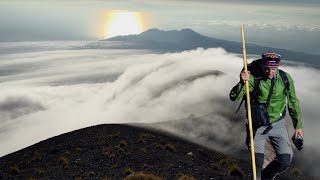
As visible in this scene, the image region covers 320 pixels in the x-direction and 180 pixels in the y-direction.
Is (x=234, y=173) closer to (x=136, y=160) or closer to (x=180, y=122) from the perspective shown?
(x=136, y=160)

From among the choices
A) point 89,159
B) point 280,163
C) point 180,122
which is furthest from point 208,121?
point 280,163

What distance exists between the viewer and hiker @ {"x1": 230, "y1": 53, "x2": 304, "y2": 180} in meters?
8.78

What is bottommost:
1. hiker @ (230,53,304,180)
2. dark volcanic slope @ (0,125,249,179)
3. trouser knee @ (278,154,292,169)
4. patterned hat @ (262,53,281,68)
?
dark volcanic slope @ (0,125,249,179)

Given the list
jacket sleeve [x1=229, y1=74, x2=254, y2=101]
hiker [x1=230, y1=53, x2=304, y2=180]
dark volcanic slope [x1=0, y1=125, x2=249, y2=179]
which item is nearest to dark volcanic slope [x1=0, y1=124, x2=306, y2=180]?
dark volcanic slope [x1=0, y1=125, x2=249, y2=179]

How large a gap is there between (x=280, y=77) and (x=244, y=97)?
3.33ft

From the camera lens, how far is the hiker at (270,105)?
346 inches

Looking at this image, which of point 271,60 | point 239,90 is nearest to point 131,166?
point 239,90

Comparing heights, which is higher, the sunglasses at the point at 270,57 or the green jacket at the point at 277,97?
the sunglasses at the point at 270,57

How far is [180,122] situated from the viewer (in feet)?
399

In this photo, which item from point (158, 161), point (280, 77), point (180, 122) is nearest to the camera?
point (280, 77)

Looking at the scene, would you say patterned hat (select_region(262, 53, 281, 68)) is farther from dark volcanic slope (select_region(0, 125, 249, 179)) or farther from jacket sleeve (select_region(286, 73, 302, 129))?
dark volcanic slope (select_region(0, 125, 249, 179))

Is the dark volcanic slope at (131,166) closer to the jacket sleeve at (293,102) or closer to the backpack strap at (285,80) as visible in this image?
the jacket sleeve at (293,102)

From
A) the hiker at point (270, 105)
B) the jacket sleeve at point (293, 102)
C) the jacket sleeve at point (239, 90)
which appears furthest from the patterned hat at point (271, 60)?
the jacket sleeve at point (293, 102)

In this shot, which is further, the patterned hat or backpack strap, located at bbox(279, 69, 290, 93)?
backpack strap, located at bbox(279, 69, 290, 93)
